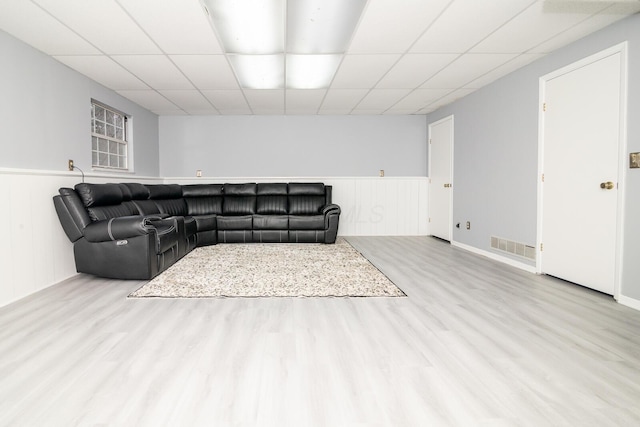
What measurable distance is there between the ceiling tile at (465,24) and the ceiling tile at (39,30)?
124 inches

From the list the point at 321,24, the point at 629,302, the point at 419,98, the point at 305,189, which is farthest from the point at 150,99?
the point at 629,302

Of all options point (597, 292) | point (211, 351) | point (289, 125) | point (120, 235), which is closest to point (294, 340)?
point (211, 351)

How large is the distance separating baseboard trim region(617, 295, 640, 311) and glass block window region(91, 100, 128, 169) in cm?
571

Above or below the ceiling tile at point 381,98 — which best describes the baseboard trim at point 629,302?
below

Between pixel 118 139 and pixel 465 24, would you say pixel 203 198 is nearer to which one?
pixel 118 139

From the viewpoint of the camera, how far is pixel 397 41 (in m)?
3.13

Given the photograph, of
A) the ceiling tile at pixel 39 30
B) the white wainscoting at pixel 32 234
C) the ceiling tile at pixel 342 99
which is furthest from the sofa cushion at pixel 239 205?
the ceiling tile at pixel 39 30

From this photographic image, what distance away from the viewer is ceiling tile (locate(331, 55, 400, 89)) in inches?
140

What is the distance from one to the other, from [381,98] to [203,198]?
3.44 metres

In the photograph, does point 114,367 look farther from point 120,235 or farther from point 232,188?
point 232,188

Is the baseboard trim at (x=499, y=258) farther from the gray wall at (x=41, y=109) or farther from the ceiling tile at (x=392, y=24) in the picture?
the gray wall at (x=41, y=109)

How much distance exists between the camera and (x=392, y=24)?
282 cm

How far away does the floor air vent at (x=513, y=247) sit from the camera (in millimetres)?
3705

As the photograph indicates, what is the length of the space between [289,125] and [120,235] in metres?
3.99
